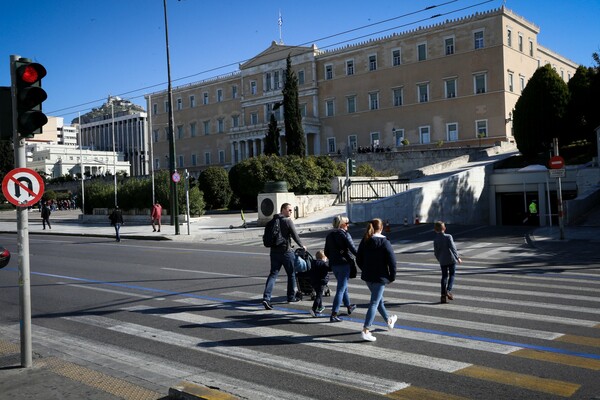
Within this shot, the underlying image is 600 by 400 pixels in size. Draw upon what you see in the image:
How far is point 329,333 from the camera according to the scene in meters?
8.09

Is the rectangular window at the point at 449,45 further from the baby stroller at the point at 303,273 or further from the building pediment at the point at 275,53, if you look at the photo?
the baby stroller at the point at 303,273

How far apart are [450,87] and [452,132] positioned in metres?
4.97

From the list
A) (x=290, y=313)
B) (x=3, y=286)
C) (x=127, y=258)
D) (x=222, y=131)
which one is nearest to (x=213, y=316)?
(x=290, y=313)

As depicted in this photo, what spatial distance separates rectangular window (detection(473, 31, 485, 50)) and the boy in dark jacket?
56.3 metres

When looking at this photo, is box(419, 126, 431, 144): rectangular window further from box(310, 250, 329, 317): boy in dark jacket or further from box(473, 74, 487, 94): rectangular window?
box(310, 250, 329, 317): boy in dark jacket

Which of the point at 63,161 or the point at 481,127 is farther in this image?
the point at 63,161

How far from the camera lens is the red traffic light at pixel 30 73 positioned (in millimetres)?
6567

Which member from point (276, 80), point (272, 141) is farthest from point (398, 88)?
point (272, 141)

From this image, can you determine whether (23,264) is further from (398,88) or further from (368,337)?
(398,88)

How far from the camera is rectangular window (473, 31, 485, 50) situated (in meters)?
60.0

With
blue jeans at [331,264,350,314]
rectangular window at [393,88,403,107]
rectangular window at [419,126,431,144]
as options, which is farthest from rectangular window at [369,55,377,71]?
blue jeans at [331,264,350,314]

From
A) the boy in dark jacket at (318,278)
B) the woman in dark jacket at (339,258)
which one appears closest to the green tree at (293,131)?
the boy in dark jacket at (318,278)

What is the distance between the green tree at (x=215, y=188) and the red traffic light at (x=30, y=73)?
3801cm

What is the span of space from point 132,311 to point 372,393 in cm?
573
